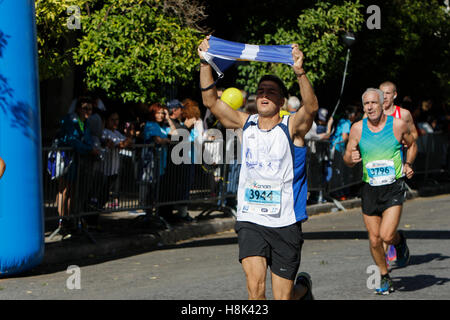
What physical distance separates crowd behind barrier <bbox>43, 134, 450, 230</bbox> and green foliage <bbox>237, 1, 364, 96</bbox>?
1450 millimetres

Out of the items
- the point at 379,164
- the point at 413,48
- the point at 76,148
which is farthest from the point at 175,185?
the point at 413,48

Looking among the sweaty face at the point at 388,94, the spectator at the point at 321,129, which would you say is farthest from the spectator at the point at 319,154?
the sweaty face at the point at 388,94

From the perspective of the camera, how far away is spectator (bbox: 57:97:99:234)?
1074 centimetres

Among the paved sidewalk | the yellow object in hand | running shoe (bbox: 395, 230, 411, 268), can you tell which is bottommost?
the paved sidewalk

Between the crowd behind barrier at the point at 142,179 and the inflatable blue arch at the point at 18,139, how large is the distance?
1185 mm

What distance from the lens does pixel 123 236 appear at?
11.5m

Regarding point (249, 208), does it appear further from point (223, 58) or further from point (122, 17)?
point (122, 17)

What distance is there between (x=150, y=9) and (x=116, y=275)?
413cm

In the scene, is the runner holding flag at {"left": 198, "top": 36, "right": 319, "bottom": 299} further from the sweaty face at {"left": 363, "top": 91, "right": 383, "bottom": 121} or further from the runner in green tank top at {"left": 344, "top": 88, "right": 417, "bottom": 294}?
the sweaty face at {"left": 363, "top": 91, "right": 383, "bottom": 121}

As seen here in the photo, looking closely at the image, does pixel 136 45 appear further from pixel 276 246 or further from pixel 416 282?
pixel 276 246

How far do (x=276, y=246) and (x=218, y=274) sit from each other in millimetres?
3228

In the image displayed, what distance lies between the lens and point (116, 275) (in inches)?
369

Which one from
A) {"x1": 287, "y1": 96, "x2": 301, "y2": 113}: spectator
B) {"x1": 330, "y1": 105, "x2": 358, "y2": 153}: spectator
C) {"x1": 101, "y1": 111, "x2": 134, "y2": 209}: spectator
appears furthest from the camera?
{"x1": 330, "y1": 105, "x2": 358, "y2": 153}: spectator

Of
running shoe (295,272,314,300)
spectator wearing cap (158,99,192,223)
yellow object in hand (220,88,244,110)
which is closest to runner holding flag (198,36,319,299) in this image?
running shoe (295,272,314,300)
